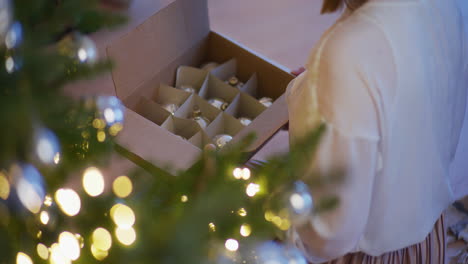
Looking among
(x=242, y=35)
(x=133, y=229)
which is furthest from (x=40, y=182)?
(x=242, y=35)

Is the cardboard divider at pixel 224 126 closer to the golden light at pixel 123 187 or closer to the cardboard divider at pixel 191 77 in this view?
the cardboard divider at pixel 191 77

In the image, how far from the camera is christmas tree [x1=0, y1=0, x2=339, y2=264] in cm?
34

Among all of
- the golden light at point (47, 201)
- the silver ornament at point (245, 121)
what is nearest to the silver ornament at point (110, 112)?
the golden light at point (47, 201)

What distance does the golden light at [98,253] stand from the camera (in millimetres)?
503

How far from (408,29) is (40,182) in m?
0.53

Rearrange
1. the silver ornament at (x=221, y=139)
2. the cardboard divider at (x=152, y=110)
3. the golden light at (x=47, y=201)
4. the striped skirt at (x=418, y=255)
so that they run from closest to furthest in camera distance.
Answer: the golden light at (x=47, y=201) → the striped skirt at (x=418, y=255) → the silver ornament at (x=221, y=139) → the cardboard divider at (x=152, y=110)

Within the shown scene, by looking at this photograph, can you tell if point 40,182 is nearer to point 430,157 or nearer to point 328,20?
point 430,157

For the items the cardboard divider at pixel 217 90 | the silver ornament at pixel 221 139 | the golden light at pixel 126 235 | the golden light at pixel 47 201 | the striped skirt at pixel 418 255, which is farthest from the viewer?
the cardboard divider at pixel 217 90

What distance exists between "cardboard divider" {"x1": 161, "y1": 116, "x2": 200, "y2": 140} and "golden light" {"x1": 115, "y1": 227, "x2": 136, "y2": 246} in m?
0.87

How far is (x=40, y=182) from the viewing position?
47 cm

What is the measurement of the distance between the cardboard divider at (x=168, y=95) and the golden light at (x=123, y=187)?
3.12ft

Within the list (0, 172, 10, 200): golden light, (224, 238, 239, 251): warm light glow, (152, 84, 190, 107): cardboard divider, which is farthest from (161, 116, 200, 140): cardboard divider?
(0, 172, 10, 200): golden light

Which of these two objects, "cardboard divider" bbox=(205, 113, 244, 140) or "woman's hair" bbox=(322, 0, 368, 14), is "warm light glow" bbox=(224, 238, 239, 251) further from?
"cardboard divider" bbox=(205, 113, 244, 140)

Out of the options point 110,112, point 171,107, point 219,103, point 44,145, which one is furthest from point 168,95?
point 44,145
